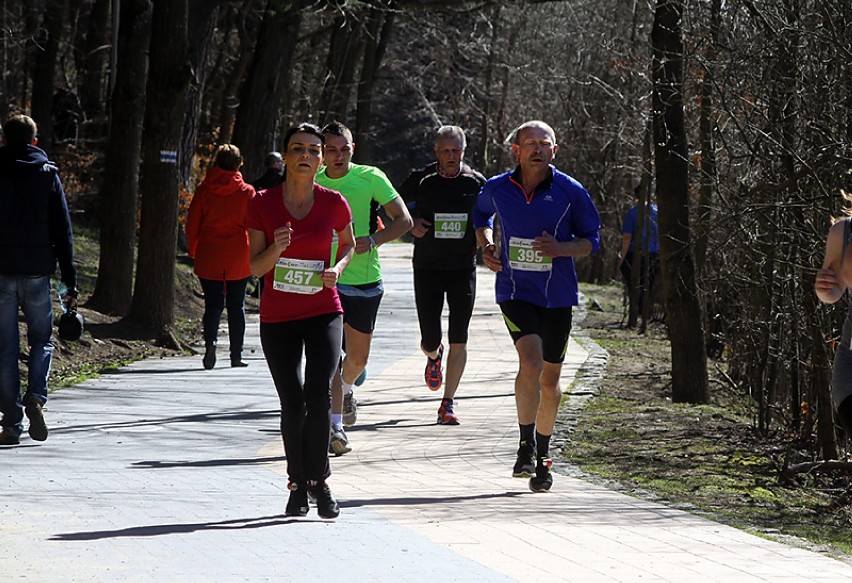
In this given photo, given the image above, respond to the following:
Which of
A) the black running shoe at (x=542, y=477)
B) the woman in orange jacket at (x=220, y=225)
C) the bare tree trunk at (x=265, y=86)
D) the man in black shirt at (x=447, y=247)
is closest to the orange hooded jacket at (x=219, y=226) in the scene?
the woman in orange jacket at (x=220, y=225)

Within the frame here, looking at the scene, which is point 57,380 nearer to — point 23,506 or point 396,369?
point 396,369

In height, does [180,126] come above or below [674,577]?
above

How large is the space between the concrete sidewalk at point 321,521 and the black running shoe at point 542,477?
7 cm

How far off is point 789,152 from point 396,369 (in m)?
6.42

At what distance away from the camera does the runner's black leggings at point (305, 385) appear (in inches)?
299

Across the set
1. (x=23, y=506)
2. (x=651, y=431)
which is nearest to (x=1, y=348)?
(x=23, y=506)

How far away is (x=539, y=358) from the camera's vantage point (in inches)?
351

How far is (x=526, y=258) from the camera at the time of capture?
8875 millimetres

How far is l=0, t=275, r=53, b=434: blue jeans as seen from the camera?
998 centimetres

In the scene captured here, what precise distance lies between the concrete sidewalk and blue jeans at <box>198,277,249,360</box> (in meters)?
2.12

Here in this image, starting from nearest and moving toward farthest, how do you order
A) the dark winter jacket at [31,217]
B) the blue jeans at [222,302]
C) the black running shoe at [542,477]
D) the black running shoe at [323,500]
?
the black running shoe at [323,500], the black running shoe at [542,477], the dark winter jacket at [31,217], the blue jeans at [222,302]

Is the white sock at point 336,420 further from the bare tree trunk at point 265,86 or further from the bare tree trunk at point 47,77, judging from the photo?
the bare tree trunk at point 47,77

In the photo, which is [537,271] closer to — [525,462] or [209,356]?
[525,462]

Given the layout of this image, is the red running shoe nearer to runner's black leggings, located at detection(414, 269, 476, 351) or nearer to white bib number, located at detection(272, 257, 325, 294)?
runner's black leggings, located at detection(414, 269, 476, 351)
